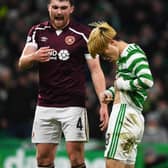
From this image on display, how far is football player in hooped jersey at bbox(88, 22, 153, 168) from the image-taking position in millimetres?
8766

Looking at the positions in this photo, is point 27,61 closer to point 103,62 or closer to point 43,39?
point 43,39

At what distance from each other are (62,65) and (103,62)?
6588 mm

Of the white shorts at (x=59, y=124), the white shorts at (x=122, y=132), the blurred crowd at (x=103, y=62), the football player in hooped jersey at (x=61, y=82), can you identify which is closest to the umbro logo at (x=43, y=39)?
the football player in hooped jersey at (x=61, y=82)

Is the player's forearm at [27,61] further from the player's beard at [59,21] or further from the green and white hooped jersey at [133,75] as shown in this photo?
the green and white hooped jersey at [133,75]

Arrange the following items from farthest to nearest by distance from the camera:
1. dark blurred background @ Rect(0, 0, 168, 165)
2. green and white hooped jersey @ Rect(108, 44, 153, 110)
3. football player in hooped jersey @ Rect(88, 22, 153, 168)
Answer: dark blurred background @ Rect(0, 0, 168, 165)
football player in hooped jersey @ Rect(88, 22, 153, 168)
green and white hooped jersey @ Rect(108, 44, 153, 110)

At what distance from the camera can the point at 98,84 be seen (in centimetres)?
952

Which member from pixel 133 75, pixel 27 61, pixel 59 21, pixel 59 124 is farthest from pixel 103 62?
pixel 133 75

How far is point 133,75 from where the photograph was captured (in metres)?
8.74

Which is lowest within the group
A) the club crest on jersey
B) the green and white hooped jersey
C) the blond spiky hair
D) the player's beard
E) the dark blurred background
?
the dark blurred background

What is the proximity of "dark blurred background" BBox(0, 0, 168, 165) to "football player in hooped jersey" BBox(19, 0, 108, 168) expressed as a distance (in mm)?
4238

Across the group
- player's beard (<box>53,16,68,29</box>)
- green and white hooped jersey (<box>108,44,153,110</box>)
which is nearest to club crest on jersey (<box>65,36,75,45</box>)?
player's beard (<box>53,16,68,29</box>)

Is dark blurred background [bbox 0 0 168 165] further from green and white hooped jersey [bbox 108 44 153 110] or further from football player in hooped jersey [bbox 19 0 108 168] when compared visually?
green and white hooped jersey [bbox 108 44 153 110]

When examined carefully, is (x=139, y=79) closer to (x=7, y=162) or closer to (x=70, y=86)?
(x=70, y=86)

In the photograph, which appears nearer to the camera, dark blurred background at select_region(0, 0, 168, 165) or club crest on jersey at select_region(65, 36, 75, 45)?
club crest on jersey at select_region(65, 36, 75, 45)
